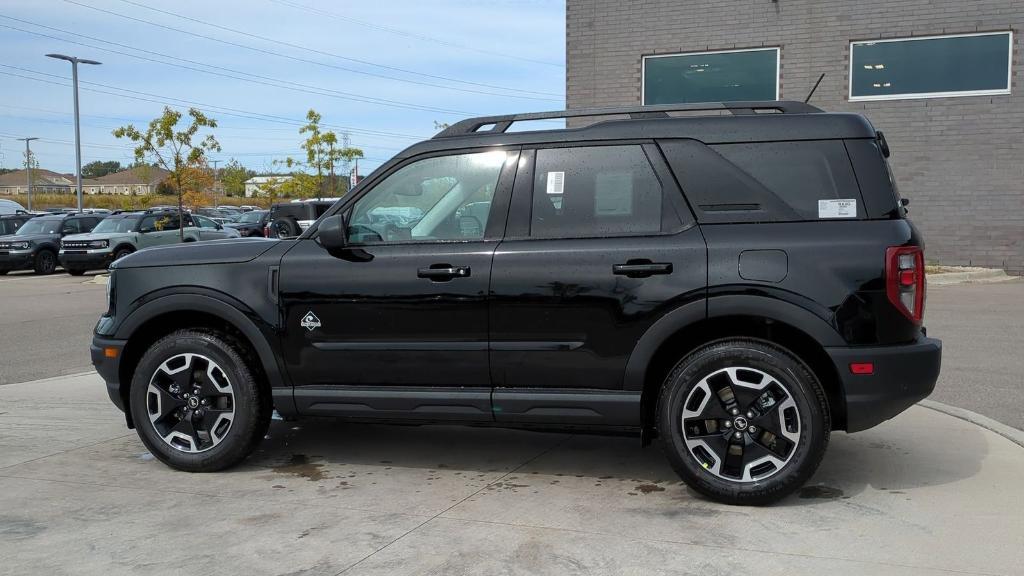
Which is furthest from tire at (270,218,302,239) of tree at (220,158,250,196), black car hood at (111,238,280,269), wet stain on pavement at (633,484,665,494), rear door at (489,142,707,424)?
tree at (220,158,250,196)

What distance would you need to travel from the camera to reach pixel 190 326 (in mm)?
5410

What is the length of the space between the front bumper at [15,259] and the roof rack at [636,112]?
2354cm

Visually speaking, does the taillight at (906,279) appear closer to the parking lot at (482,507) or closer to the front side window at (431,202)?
the parking lot at (482,507)

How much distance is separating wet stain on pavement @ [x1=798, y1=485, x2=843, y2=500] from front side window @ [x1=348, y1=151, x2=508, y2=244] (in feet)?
7.02

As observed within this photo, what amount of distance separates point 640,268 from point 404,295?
124cm

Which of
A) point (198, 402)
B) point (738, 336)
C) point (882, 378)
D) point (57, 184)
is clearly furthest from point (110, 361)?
point (57, 184)

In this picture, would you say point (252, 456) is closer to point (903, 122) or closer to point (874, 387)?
point (874, 387)

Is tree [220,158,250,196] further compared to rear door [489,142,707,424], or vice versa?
tree [220,158,250,196]

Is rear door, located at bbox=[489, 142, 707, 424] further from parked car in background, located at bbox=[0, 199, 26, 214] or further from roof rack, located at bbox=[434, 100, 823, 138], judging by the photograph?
parked car in background, located at bbox=[0, 199, 26, 214]

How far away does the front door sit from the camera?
4.83 metres

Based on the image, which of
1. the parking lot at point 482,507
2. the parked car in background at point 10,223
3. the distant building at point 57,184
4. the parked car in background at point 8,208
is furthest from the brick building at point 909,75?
the distant building at point 57,184

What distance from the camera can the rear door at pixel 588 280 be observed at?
460 centimetres

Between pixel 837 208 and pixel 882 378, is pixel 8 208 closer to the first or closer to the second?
pixel 837 208

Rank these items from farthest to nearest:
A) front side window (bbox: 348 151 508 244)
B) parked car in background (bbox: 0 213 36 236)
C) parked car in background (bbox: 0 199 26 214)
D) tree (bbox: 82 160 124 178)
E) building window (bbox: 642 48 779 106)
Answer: tree (bbox: 82 160 124 178), parked car in background (bbox: 0 199 26 214), parked car in background (bbox: 0 213 36 236), building window (bbox: 642 48 779 106), front side window (bbox: 348 151 508 244)
